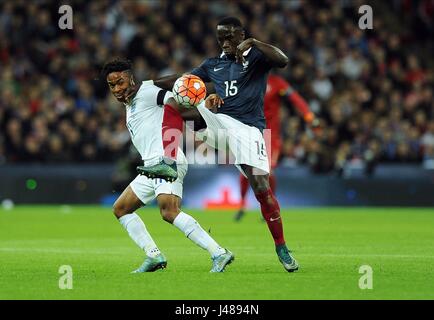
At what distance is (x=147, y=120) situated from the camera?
1046 cm

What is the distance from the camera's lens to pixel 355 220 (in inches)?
734

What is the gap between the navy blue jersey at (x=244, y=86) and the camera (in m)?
10.8

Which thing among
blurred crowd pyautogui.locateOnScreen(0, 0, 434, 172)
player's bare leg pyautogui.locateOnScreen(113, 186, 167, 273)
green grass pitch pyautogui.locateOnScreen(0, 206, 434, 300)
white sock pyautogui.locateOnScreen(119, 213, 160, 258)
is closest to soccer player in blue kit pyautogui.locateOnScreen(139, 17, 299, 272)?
green grass pitch pyautogui.locateOnScreen(0, 206, 434, 300)

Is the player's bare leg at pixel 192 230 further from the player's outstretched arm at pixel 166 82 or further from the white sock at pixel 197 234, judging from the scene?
the player's outstretched arm at pixel 166 82

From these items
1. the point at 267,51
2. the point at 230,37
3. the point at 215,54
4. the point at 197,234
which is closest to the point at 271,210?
the point at 197,234

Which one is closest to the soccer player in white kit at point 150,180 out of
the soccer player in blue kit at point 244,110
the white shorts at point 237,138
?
the soccer player in blue kit at point 244,110

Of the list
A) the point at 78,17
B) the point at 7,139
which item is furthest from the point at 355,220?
the point at 78,17

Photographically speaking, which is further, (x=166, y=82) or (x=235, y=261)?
(x=235, y=261)

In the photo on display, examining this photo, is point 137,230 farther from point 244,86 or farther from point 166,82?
point 244,86

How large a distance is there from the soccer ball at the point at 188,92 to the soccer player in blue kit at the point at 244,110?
0.28m

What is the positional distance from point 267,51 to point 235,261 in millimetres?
2464

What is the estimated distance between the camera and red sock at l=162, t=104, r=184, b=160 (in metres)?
10.2
